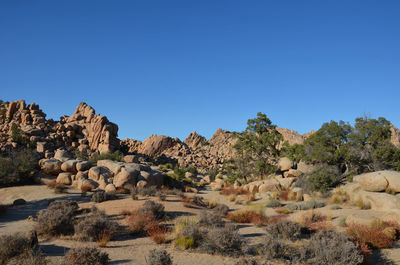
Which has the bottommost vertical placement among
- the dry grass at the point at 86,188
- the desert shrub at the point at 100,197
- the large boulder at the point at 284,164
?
the desert shrub at the point at 100,197

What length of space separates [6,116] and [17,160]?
3593cm

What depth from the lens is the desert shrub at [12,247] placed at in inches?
264

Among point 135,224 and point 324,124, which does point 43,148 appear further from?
point 324,124

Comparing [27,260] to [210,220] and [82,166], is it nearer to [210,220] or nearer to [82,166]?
[210,220]

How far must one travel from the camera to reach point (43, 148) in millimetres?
38688

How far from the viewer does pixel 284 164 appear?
29.1 m

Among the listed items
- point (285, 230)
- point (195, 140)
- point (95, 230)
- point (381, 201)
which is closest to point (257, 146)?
point (381, 201)

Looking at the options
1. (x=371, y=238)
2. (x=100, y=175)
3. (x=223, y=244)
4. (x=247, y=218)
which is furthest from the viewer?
(x=100, y=175)

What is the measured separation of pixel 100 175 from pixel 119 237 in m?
13.8

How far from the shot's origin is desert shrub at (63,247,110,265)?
629 centimetres

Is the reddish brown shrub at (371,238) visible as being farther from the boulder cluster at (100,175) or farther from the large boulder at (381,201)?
the boulder cluster at (100,175)

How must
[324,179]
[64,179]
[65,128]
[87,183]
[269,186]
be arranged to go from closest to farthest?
[324,179], [87,183], [64,179], [269,186], [65,128]

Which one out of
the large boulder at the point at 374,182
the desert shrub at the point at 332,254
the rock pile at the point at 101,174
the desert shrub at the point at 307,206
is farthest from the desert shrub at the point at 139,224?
the large boulder at the point at 374,182

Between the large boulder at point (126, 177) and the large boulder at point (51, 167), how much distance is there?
239 inches
